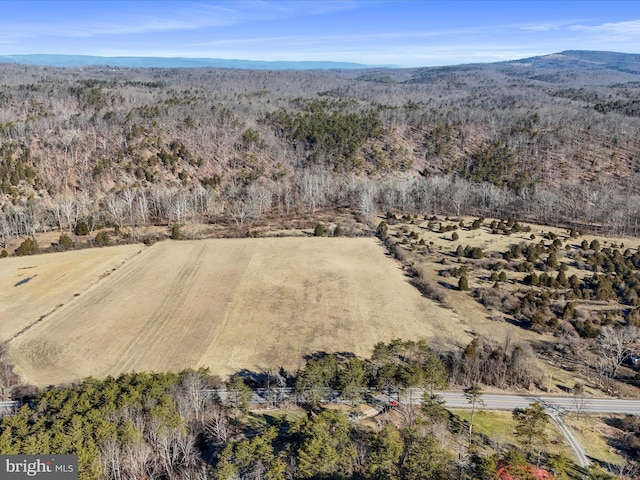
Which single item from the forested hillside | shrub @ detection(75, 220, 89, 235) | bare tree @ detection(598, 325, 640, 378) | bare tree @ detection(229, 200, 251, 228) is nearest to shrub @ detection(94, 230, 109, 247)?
shrub @ detection(75, 220, 89, 235)

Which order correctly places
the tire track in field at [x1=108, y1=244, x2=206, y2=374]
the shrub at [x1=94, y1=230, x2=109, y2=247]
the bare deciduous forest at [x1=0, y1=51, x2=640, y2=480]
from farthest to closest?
the shrub at [x1=94, y1=230, x2=109, y2=247] → the tire track in field at [x1=108, y1=244, x2=206, y2=374] → the bare deciduous forest at [x1=0, y1=51, x2=640, y2=480]

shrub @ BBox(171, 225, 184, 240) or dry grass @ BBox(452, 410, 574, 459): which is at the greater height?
shrub @ BBox(171, 225, 184, 240)

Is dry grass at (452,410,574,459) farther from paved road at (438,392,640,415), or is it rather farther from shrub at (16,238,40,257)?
shrub at (16,238,40,257)

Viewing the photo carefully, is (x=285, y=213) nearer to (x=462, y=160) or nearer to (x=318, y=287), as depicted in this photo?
(x=318, y=287)

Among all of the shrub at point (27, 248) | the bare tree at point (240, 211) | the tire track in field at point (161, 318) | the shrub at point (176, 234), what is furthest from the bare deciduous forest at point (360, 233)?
the tire track in field at point (161, 318)

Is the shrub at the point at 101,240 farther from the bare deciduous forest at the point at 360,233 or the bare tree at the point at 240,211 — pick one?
the bare tree at the point at 240,211

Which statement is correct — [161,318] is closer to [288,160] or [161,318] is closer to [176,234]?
[176,234]
